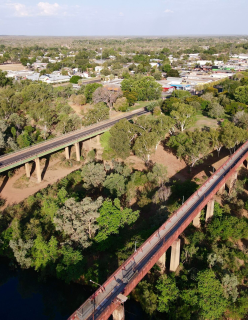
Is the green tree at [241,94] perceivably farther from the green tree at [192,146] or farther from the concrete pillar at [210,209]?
the concrete pillar at [210,209]

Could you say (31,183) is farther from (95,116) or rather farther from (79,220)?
(95,116)

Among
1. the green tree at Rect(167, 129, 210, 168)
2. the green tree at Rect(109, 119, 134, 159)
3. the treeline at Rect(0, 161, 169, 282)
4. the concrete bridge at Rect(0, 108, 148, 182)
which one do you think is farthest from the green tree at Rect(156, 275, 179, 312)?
the concrete bridge at Rect(0, 108, 148, 182)

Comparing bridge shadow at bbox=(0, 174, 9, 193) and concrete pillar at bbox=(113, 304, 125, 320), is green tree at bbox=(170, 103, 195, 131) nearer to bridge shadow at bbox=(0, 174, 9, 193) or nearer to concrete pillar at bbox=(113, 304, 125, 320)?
bridge shadow at bbox=(0, 174, 9, 193)

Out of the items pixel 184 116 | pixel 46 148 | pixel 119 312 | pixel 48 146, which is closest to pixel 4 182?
pixel 46 148

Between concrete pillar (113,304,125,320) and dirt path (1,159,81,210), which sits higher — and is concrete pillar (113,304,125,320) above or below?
above

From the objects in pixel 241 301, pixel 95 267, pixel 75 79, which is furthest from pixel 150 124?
pixel 75 79

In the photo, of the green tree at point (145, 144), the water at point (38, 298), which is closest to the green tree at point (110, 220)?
the water at point (38, 298)

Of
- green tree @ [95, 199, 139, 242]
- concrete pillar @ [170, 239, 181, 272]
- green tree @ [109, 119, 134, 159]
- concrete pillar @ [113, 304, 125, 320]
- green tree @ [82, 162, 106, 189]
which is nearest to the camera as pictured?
concrete pillar @ [113, 304, 125, 320]
